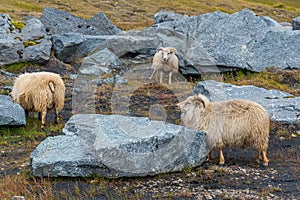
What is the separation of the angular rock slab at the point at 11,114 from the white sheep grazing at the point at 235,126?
15.6 feet

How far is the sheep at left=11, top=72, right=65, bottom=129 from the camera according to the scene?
12391mm

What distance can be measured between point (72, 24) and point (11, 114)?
46.4 feet

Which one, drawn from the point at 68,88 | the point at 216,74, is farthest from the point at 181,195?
the point at 216,74

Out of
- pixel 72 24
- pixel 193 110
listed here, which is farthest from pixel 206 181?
pixel 72 24

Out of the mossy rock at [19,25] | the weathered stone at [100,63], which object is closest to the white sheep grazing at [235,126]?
the weathered stone at [100,63]

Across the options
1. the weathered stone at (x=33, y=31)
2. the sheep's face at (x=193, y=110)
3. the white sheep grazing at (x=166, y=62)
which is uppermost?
the weathered stone at (x=33, y=31)

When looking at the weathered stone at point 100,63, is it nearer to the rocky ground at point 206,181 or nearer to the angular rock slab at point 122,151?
the rocky ground at point 206,181

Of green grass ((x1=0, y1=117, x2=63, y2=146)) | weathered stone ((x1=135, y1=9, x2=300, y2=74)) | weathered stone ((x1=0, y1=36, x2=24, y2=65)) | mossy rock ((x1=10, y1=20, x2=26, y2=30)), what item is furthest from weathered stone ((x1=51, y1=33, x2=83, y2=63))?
green grass ((x1=0, y1=117, x2=63, y2=146))

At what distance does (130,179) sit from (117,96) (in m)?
7.65

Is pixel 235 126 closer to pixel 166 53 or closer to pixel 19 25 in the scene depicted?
pixel 166 53

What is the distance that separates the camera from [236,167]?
9188 millimetres

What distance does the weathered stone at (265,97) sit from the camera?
504 inches

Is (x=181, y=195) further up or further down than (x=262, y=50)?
further down

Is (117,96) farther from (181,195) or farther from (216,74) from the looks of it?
(181,195)
